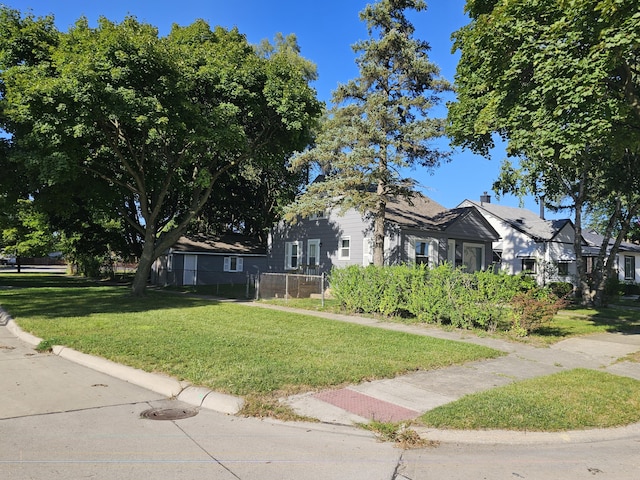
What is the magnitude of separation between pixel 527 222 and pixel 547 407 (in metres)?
32.5

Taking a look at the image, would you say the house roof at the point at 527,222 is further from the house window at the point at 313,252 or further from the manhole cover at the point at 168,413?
the manhole cover at the point at 168,413

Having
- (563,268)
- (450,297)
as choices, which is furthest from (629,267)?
(450,297)

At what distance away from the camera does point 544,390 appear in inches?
261

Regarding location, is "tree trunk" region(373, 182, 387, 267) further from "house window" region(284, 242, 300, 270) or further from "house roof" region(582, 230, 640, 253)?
"house roof" region(582, 230, 640, 253)

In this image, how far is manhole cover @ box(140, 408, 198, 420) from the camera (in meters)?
5.32

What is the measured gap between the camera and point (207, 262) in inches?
1319

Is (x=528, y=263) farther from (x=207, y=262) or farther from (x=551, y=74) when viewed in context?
(x=551, y=74)

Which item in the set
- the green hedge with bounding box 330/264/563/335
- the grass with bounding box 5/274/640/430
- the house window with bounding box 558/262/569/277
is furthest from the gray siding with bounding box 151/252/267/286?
→ the house window with bounding box 558/262/569/277

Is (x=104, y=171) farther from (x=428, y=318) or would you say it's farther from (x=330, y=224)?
(x=428, y=318)

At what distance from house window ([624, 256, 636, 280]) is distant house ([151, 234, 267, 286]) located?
2854 cm

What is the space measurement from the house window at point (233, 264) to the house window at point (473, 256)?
17.1 m

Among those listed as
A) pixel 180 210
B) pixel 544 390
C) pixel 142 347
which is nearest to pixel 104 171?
pixel 180 210

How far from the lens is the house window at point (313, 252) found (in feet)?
84.4

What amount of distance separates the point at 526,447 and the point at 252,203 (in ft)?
113
